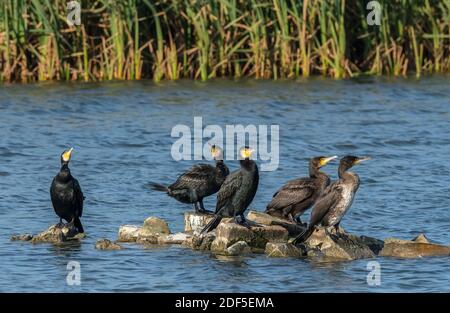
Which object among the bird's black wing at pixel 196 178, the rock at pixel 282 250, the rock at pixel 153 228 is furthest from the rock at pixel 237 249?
the bird's black wing at pixel 196 178

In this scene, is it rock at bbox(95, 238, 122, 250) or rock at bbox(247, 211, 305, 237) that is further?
rock at bbox(247, 211, 305, 237)

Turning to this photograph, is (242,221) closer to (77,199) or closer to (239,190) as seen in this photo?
(239,190)

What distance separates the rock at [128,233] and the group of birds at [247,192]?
619 mm

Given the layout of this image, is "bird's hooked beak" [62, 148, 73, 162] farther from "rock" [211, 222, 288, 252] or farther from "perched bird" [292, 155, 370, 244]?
"perched bird" [292, 155, 370, 244]

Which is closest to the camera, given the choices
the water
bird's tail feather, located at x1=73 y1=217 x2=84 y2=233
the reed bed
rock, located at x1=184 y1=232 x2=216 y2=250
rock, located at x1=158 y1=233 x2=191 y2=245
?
the water

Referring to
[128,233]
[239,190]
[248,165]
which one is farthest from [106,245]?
[248,165]

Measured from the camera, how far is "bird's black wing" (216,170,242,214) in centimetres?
1241

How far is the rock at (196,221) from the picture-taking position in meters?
13.1

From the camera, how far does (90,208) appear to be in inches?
589

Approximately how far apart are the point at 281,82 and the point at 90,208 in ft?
29.2

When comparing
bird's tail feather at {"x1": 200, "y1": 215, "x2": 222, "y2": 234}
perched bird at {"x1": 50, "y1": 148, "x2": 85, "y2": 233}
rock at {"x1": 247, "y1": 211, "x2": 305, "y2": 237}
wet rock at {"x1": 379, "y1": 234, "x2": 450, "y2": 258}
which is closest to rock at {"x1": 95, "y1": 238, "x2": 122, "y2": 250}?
perched bird at {"x1": 50, "y1": 148, "x2": 85, "y2": 233}

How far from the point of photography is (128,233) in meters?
13.0

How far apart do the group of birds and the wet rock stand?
0.59m
